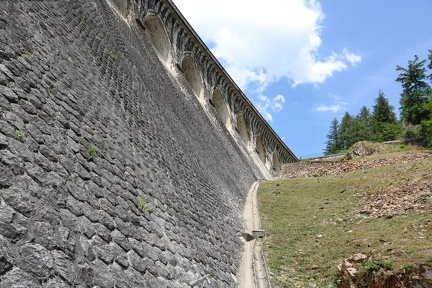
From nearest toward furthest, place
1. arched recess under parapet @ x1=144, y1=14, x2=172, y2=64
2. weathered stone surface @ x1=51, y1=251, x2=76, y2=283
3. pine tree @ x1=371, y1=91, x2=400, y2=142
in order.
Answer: weathered stone surface @ x1=51, y1=251, x2=76, y2=283, arched recess under parapet @ x1=144, y1=14, x2=172, y2=64, pine tree @ x1=371, y1=91, x2=400, y2=142

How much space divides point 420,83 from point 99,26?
134 feet

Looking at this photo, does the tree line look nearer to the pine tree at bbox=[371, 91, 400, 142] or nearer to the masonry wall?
the pine tree at bbox=[371, 91, 400, 142]

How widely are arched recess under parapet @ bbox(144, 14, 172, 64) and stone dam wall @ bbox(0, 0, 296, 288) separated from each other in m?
8.35

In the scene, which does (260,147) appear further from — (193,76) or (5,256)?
(5,256)

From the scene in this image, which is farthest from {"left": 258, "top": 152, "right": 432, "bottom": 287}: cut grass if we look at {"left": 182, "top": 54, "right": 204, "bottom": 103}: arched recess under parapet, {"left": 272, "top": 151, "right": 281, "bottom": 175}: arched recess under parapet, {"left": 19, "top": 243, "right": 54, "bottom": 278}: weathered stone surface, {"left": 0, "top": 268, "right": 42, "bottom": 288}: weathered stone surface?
{"left": 272, "top": 151, "right": 281, "bottom": 175}: arched recess under parapet

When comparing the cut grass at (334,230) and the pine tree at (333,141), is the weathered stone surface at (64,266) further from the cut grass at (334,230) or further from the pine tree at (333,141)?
the pine tree at (333,141)

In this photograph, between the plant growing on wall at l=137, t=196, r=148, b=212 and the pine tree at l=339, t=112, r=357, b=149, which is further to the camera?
the pine tree at l=339, t=112, r=357, b=149

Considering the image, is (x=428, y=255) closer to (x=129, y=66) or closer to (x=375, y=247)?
(x=375, y=247)

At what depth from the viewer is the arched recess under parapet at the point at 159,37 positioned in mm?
18906

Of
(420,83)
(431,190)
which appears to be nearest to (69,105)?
(431,190)

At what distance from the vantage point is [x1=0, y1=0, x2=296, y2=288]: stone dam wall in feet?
11.2

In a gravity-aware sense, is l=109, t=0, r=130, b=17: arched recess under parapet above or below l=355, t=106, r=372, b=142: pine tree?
below

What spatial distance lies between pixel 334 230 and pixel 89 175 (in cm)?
731

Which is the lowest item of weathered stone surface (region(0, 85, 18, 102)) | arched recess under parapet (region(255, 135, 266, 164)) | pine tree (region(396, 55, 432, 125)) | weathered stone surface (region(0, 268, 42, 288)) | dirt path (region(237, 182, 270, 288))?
weathered stone surface (region(0, 268, 42, 288))
